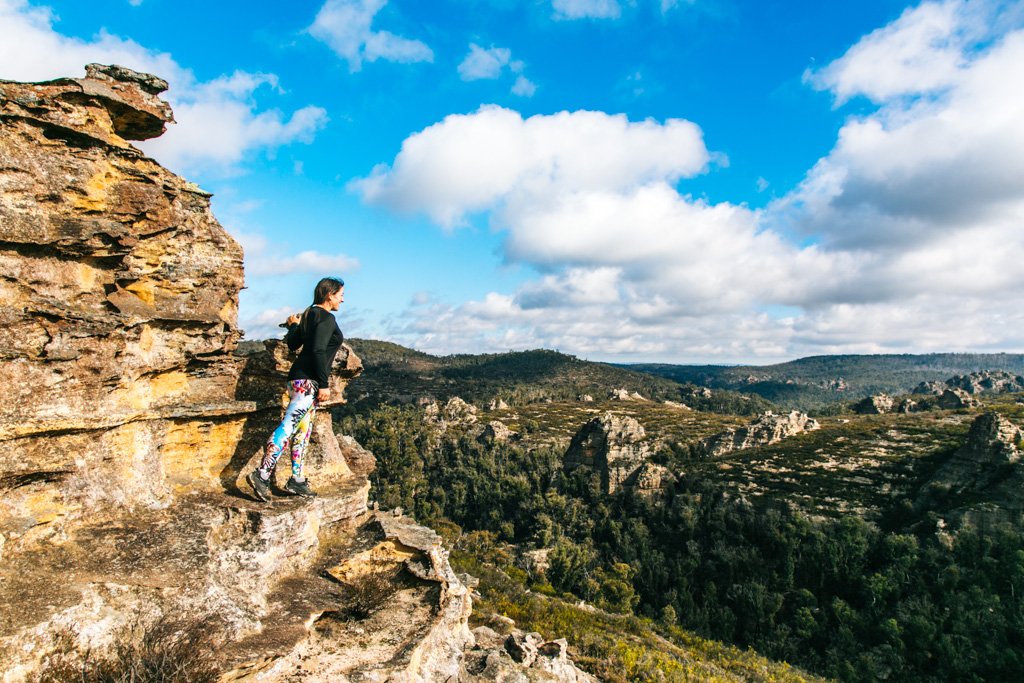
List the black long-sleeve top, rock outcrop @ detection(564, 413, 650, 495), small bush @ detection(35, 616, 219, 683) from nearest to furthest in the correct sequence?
1. small bush @ detection(35, 616, 219, 683)
2. the black long-sleeve top
3. rock outcrop @ detection(564, 413, 650, 495)

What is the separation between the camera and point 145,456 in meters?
8.25

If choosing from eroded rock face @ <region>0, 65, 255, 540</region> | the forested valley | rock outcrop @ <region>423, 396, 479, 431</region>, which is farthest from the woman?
rock outcrop @ <region>423, 396, 479, 431</region>

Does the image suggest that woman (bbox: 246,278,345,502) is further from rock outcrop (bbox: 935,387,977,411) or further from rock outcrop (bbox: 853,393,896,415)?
rock outcrop (bbox: 853,393,896,415)

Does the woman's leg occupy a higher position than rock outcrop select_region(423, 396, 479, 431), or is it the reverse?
the woman's leg

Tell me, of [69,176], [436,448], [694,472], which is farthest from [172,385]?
[436,448]

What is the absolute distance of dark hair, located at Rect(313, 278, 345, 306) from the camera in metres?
8.70

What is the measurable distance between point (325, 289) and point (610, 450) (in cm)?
7309

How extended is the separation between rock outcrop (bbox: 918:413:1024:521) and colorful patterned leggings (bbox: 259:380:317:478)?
59118 mm

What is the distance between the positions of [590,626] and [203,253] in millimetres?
32466

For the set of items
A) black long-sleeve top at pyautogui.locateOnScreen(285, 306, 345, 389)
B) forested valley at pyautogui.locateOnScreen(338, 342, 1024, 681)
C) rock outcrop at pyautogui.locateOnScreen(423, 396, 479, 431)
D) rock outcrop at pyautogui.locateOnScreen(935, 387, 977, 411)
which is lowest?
forested valley at pyautogui.locateOnScreen(338, 342, 1024, 681)

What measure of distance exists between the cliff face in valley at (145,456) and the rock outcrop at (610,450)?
218 ft

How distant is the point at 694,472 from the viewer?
6744cm

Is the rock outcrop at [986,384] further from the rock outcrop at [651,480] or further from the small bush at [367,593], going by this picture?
the small bush at [367,593]

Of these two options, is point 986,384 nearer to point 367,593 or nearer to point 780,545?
point 780,545
